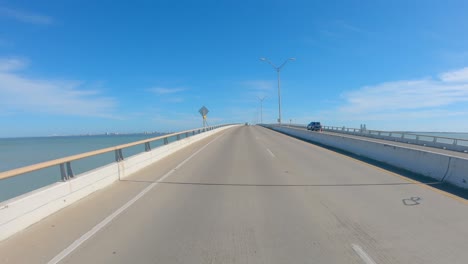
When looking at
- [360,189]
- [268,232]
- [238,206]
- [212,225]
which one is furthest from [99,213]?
[360,189]

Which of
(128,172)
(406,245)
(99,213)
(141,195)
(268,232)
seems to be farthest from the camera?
(128,172)

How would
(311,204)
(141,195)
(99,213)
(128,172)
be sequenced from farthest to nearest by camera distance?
(128,172) < (141,195) < (311,204) < (99,213)

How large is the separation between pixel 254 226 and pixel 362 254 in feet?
5.85

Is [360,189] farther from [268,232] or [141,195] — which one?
[141,195]

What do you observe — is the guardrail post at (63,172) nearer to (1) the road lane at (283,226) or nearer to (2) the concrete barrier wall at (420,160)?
(1) the road lane at (283,226)

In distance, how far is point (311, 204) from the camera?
20.6ft

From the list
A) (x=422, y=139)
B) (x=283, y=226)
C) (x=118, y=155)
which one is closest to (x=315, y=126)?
(x=422, y=139)

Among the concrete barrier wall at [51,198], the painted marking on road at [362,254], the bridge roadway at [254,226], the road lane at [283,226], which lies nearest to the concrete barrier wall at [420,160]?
the bridge roadway at [254,226]

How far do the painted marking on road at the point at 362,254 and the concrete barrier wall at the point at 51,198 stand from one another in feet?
17.7

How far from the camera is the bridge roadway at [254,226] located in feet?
12.7

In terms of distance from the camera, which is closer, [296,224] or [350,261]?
[350,261]

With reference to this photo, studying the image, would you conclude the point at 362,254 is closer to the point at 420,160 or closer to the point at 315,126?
the point at 420,160

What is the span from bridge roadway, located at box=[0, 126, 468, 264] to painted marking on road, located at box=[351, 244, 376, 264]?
1 centimetres

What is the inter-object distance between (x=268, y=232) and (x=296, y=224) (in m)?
0.66
